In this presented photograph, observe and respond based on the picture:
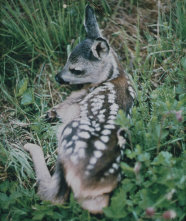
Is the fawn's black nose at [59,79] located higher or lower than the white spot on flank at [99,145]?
lower

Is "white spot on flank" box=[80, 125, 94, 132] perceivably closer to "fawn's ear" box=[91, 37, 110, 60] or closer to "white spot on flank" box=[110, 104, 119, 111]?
"white spot on flank" box=[110, 104, 119, 111]

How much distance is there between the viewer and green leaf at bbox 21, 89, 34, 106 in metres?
3.12

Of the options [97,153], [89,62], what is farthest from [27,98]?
[97,153]

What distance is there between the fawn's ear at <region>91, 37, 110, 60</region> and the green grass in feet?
1.10

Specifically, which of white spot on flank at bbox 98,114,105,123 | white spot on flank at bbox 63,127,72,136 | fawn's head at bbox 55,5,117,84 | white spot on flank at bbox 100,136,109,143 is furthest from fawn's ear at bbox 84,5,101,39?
white spot on flank at bbox 100,136,109,143

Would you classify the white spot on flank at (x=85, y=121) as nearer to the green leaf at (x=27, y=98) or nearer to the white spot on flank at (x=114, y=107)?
the white spot on flank at (x=114, y=107)

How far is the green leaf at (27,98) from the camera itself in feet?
10.2

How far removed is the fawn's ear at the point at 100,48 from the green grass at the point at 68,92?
336 millimetres

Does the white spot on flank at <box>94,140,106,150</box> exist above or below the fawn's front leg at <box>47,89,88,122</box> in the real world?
above

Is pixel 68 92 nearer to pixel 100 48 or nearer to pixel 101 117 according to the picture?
pixel 100 48

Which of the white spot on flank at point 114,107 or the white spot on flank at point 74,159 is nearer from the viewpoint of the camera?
the white spot on flank at point 74,159

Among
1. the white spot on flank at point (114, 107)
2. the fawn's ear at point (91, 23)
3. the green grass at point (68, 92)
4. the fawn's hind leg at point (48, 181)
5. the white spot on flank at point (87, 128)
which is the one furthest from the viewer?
the fawn's ear at point (91, 23)

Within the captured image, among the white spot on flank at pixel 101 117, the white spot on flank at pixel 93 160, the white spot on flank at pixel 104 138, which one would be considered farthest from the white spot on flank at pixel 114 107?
the white spot on flank at pixel 93 160

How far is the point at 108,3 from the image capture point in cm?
373
